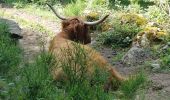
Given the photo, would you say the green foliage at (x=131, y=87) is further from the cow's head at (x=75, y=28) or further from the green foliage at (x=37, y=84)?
the cow's head at (x=75, y=28)

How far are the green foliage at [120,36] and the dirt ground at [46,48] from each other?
33cm

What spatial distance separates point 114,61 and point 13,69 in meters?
5.11

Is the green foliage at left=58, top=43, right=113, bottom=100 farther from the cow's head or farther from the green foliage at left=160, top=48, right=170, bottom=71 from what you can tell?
the green foliage at left=160, top=48, right=170, bottom=71

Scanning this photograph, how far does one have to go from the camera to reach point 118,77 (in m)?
5.63

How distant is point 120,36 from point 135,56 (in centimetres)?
169

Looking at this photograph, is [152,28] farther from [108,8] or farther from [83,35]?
[108,8]

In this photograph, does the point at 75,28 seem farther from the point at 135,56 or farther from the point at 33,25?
the point at 33,25

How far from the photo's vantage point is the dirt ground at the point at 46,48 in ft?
21.0

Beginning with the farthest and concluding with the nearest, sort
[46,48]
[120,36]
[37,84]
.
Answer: [120,36]
[46,48]
[37,84]

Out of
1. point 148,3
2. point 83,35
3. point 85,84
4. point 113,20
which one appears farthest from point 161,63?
point 148,3

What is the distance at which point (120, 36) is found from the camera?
1078 cm

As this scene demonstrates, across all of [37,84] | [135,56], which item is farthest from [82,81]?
[135,56]

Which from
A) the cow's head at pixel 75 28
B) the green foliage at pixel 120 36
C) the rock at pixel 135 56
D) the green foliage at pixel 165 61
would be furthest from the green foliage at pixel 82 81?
the green foliage at pixel 120 36

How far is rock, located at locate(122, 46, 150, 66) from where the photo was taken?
8.91 metres
